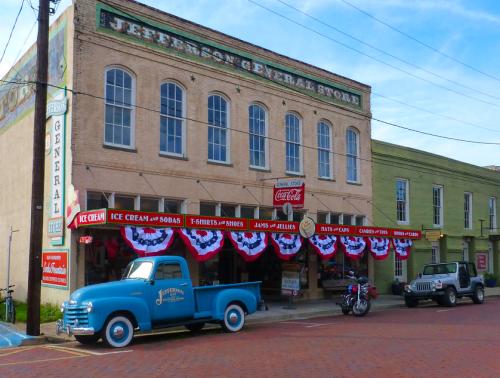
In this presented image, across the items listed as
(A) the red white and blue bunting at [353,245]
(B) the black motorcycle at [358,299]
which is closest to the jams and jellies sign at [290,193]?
(A) the red white and blue bunting at [353,245]

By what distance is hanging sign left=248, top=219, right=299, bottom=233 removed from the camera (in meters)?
20.0

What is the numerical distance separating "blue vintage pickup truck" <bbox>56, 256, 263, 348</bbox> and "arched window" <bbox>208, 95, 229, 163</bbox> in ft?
25.2

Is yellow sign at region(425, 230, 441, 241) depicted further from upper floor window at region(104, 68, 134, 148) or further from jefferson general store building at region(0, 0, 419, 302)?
upper floor window at region(104, 68, 134, 148)

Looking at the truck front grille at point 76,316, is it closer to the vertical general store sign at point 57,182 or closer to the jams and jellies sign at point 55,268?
the jams and jellies sign at point 55,268

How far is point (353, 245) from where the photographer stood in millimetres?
24141

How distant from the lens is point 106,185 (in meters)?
19.0

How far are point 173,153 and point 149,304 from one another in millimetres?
8441

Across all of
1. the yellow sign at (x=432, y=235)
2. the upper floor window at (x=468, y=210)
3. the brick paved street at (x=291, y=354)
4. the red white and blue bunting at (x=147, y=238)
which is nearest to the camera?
the brick paved street at (x=291, y=354)

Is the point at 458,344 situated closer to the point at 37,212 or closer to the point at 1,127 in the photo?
the point at 37,212

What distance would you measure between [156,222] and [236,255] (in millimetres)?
7534

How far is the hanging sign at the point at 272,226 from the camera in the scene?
20.0 m

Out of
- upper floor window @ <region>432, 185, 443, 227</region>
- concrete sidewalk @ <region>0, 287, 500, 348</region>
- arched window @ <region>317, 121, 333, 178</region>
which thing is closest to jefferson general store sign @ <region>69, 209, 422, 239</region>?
concrete sidewalk @ <region>0, 287, 500, 348</region>

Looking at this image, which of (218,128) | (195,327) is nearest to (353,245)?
(218,128)

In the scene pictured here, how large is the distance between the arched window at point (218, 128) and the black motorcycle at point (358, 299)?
6843mm
